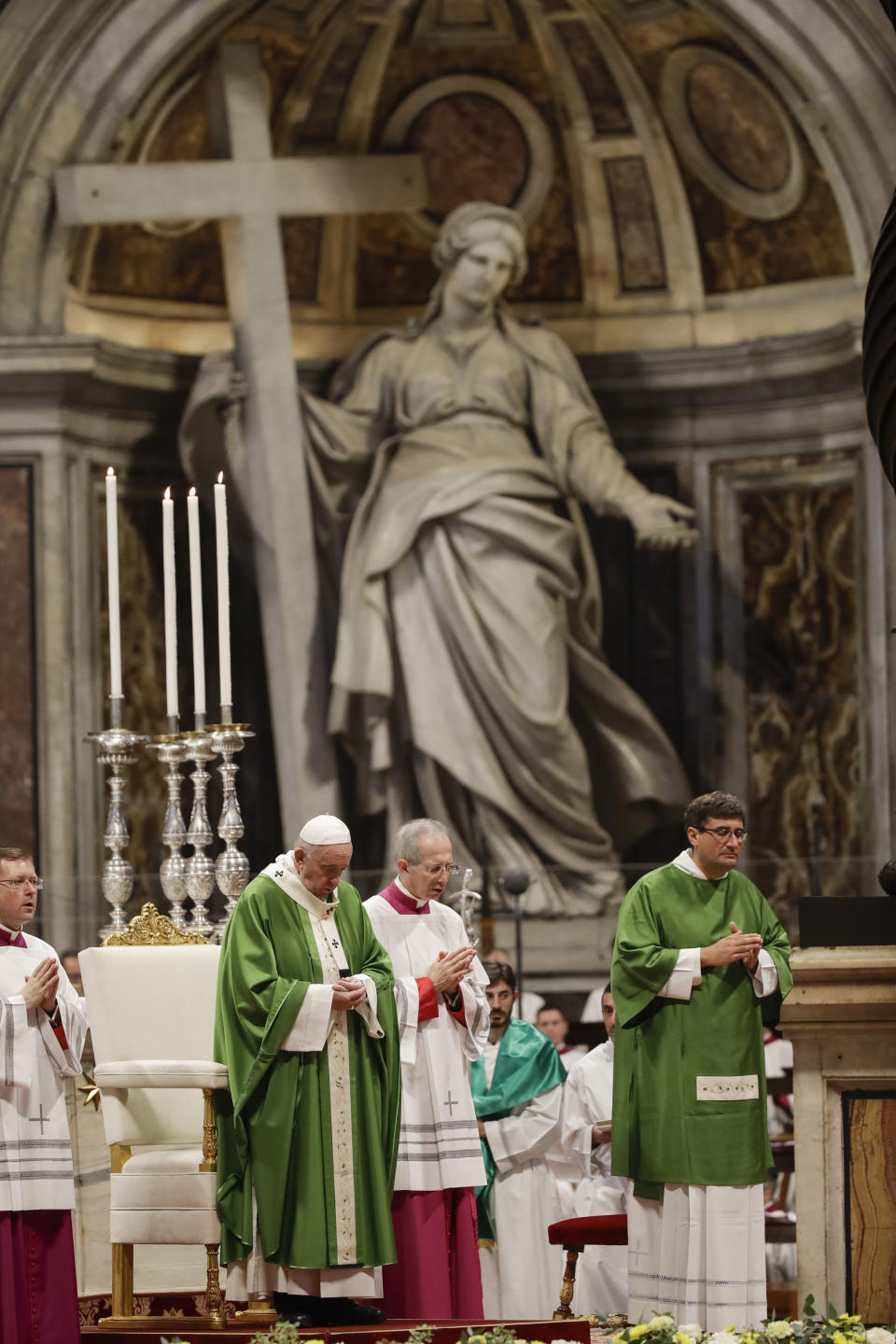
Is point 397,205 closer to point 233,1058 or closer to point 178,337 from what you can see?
point 178,337

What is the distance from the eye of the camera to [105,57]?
33.0 ft

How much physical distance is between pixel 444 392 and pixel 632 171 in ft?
4.73

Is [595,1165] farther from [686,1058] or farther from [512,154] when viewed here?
[512,154]

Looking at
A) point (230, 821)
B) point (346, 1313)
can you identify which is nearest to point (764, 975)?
point (346, 1313)

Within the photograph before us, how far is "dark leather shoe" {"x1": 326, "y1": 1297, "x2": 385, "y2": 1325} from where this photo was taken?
19.9ft

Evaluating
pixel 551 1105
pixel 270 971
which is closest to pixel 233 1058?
pixel 270 971

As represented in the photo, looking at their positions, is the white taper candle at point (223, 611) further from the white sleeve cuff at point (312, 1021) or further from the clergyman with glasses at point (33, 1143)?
the white sleeve cuff at point (312, 1021)

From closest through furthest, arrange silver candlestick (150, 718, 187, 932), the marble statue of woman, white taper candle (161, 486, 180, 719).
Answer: white taper candle (161, 486, 180, 719), silver candlestick (150, 718, 187, 932), the marble statue of woman

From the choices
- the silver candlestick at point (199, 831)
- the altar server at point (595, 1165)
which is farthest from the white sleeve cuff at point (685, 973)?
the silver candlestick at point (199, 831)

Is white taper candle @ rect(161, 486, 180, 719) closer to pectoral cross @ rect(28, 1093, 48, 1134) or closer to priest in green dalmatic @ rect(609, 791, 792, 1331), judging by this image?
pectoral cross @ rect(28, 1093, 48, 1134)

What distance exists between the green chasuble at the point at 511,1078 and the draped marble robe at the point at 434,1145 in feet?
2.08

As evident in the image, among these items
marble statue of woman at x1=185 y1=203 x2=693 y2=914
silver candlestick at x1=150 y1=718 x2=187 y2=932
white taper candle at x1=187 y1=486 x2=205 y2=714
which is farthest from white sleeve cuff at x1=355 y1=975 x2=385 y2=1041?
marble statue of woman at x1=185 y1=203 x2=693 y2=914

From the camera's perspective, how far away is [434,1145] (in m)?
6.44

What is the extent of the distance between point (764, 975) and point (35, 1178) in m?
1.91
